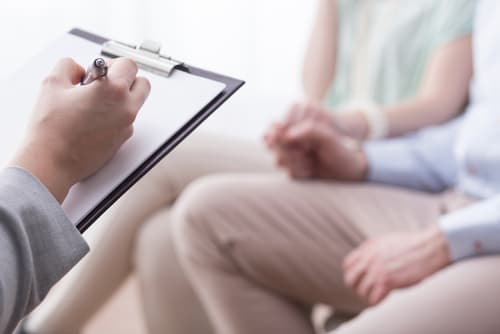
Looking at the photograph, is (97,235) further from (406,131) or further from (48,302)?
(406,131)

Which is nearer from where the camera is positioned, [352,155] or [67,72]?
[67,72]

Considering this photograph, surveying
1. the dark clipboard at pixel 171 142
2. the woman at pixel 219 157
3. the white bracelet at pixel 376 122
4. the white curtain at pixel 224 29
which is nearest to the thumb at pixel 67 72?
the dark clipboard at pixel 171 142

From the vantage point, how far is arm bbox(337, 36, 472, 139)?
1168 mm

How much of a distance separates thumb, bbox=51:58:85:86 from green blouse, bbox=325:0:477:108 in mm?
706

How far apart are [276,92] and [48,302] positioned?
3.16 ft

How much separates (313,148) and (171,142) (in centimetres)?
51

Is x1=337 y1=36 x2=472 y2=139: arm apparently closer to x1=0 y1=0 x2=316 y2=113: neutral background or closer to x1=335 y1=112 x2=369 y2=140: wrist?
x1=335 y1=112 x2=369 y2=140: wrist

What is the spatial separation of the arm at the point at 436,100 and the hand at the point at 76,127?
0.64 m

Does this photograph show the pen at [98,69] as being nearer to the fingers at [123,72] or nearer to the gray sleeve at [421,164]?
the fingers at [123,72]

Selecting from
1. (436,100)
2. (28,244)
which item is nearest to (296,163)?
(436,100)

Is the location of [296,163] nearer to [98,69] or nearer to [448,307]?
[448,307]

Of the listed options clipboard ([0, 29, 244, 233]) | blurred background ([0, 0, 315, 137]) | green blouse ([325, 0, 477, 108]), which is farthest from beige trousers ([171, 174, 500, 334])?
blurred background ([0, 0, 315, 137])

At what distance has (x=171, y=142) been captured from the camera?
62 centimetres

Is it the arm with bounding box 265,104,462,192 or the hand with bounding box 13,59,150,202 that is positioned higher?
the hand with bounding box 13,59,150,202
